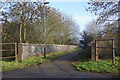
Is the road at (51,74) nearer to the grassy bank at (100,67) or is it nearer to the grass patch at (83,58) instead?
the grassy bank at (100,67)

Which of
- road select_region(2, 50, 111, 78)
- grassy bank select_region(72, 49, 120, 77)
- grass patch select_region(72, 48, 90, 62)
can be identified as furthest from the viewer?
grass patch select_region(72, 48, 90, 62)

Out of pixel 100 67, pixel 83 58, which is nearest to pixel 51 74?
pixel 100 67

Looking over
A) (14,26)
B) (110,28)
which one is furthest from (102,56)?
(14,26)

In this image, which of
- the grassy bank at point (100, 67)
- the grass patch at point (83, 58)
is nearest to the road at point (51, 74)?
the grassy bank at point (100, 67)

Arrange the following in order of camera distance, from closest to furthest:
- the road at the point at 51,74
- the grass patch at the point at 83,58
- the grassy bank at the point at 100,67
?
the road at the point at 51,74
the grassy bank at the point at 100,67
the grass patch at the point at 83,58

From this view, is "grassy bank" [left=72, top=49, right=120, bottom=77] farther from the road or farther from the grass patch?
the grass patch

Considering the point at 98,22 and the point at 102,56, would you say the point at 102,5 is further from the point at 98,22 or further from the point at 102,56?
the point at 102,56

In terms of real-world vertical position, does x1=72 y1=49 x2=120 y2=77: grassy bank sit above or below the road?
above

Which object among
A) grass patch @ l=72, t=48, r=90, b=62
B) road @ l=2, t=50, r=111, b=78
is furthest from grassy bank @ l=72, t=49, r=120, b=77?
grass patch @ l=72, t=48, r=90, b=62

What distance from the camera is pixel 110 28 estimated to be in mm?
12570

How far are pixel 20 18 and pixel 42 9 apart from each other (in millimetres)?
2792

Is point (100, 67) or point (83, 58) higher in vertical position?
point (100, 67)

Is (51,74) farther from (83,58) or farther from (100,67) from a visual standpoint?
(83,58)

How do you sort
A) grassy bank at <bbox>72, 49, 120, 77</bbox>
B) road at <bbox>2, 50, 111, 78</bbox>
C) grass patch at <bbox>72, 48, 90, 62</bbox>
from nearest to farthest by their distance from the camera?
road at <bbox>2, 50, 111, 78</bbox>, grassy bank at <bbox>72, 49, 120, 77</bbox>, grass patch at <bbox>72, 48, 90, 62</bbox>
